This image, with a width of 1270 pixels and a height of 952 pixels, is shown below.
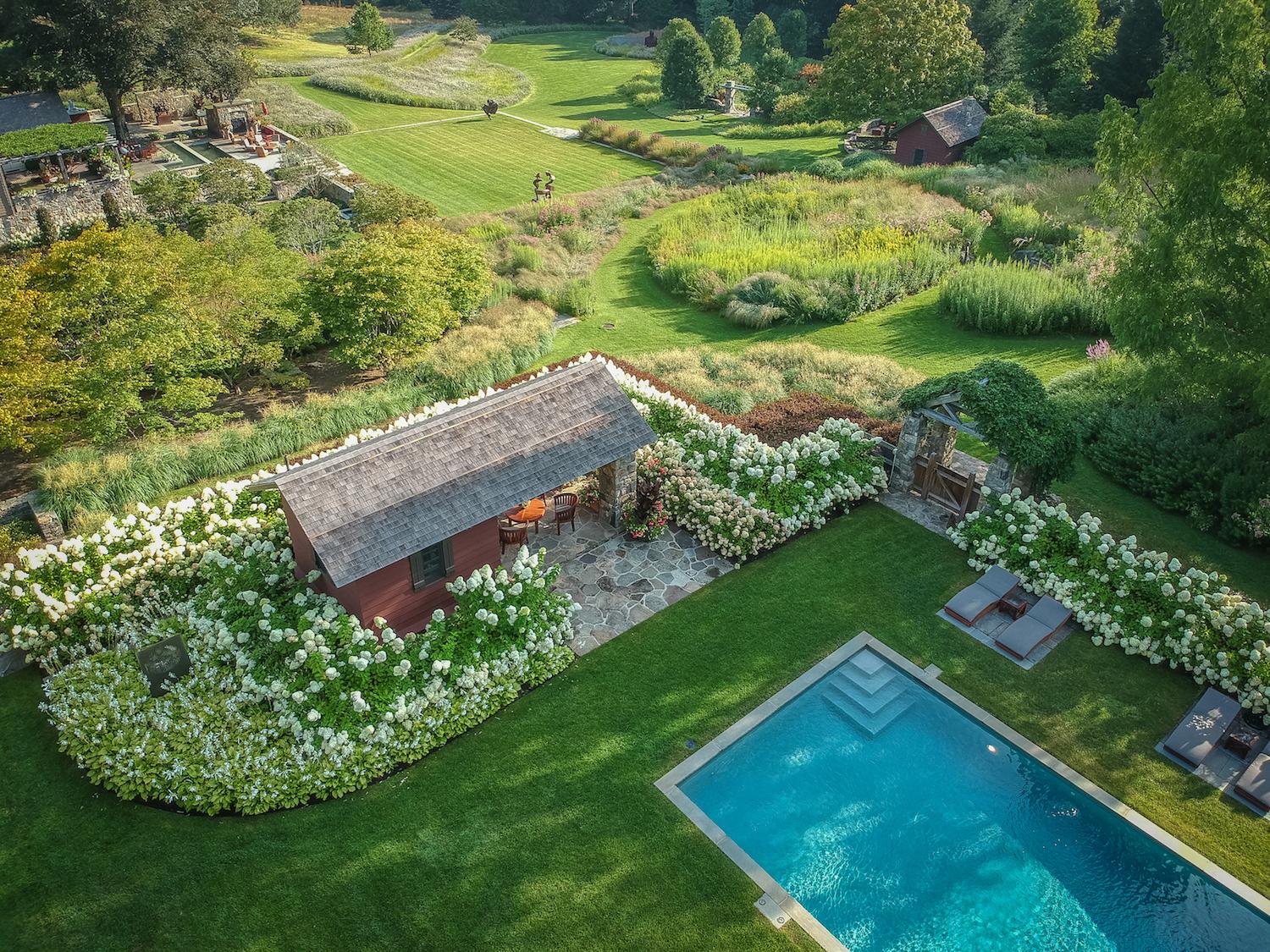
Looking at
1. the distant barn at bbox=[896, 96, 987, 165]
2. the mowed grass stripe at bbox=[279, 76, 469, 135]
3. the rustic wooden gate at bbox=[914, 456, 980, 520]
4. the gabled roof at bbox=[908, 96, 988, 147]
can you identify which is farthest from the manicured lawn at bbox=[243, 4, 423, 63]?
the rustic wooden gate at bbox=[914, 456, 980, 520]

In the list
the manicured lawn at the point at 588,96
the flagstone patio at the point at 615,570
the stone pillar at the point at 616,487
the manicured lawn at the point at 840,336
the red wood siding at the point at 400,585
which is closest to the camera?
the red wood siding at the point at 400,585

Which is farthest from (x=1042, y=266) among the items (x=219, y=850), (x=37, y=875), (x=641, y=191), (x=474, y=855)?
(x=37, y=875)

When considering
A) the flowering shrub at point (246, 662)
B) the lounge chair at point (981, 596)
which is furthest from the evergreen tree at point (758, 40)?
the flowering shrub at point (246, 662)

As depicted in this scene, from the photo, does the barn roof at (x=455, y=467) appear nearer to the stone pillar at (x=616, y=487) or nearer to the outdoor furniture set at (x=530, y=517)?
the stone pillar at (x=616, y=487)

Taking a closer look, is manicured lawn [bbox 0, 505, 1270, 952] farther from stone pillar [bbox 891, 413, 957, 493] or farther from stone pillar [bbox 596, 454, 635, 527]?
stone pillar [bbox 891, 413, 957, 493]

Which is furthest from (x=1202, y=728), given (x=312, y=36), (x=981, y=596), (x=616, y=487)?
(x=312, y=36)

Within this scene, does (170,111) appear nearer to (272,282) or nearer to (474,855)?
(272,282)
